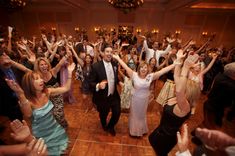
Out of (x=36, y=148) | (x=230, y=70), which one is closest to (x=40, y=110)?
(x=36, y=148)

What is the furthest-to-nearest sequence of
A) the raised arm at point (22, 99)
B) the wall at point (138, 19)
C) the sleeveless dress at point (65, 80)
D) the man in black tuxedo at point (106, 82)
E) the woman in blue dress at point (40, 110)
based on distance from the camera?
the wall at point (138, 19)
the sleeveless dress at point (65, 80)
the man in black tuxedo at point (106, 82)
the woman in blue dress at point (40, 110)
the raised arm at point (22, 99)

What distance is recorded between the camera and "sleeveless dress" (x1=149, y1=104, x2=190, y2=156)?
6.45 ft

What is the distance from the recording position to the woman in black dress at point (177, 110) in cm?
182

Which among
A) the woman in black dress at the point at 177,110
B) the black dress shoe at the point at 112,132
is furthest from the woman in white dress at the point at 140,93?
the woman in black dress at the point at 177,110

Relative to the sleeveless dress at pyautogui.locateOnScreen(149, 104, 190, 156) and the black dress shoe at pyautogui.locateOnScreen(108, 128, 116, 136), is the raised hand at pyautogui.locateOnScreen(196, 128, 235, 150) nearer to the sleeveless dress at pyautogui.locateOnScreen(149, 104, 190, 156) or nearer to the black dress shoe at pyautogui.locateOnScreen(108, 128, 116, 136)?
the sleeveless dress at pyautogui.locateOnScreen(149, 104, 190, 156)

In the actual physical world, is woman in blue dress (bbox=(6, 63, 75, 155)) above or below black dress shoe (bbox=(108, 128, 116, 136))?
above

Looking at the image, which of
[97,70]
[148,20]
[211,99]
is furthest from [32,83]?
[148,20]

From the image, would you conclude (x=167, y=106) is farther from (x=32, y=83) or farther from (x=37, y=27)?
(x=37, y=27)

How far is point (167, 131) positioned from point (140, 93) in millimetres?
953

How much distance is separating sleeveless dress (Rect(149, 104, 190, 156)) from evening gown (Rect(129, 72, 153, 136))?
2.56 ft

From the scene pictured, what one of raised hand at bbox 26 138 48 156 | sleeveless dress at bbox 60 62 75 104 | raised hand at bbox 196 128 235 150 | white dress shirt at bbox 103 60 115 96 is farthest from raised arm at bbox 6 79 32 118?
sleeveless dress at bbox 60 62 75 104

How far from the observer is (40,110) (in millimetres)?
1991

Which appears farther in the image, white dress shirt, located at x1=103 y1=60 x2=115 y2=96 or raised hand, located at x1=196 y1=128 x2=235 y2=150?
white dress shirt, located at x1=103 y1=60 x2=115 y2=96

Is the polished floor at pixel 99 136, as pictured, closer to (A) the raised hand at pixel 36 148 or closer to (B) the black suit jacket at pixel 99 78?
(B) the black suit jacket at pixel 99 78
